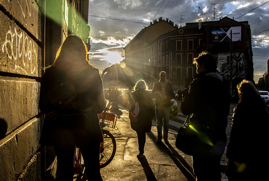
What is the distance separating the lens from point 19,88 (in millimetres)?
1965

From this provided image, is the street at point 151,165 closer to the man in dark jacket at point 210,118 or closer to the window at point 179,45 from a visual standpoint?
the man in dark jacket at point 210,118

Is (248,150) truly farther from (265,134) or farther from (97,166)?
(97,166)

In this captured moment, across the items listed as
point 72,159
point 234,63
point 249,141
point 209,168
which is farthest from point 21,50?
point 234,63

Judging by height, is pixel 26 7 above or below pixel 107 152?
above

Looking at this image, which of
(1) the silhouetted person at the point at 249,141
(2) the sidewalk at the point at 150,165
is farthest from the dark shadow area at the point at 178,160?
(1) the silhouetted person at the point at 249,141

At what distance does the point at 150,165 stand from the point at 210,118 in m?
2.18

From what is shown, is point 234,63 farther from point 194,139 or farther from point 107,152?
point 194,139

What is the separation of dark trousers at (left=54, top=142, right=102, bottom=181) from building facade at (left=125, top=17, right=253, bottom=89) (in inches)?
1486

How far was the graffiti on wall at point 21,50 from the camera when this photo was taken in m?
1.68

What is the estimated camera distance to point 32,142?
2.39 m

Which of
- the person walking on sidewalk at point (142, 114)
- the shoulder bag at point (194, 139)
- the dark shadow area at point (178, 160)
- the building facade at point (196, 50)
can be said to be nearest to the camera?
the shoulder bag at point (194, 139)

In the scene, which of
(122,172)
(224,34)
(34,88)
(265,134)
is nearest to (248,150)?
(265,134)

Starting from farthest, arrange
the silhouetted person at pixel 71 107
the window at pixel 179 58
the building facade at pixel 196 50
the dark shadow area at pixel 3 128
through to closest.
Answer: the window at pixel 179 58
the building facade at pixel 196 50
the silhouetted person at pixel 71 107
the dark shadow area at pixel 3 128

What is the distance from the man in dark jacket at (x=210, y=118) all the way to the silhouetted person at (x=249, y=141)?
268 millimetres
